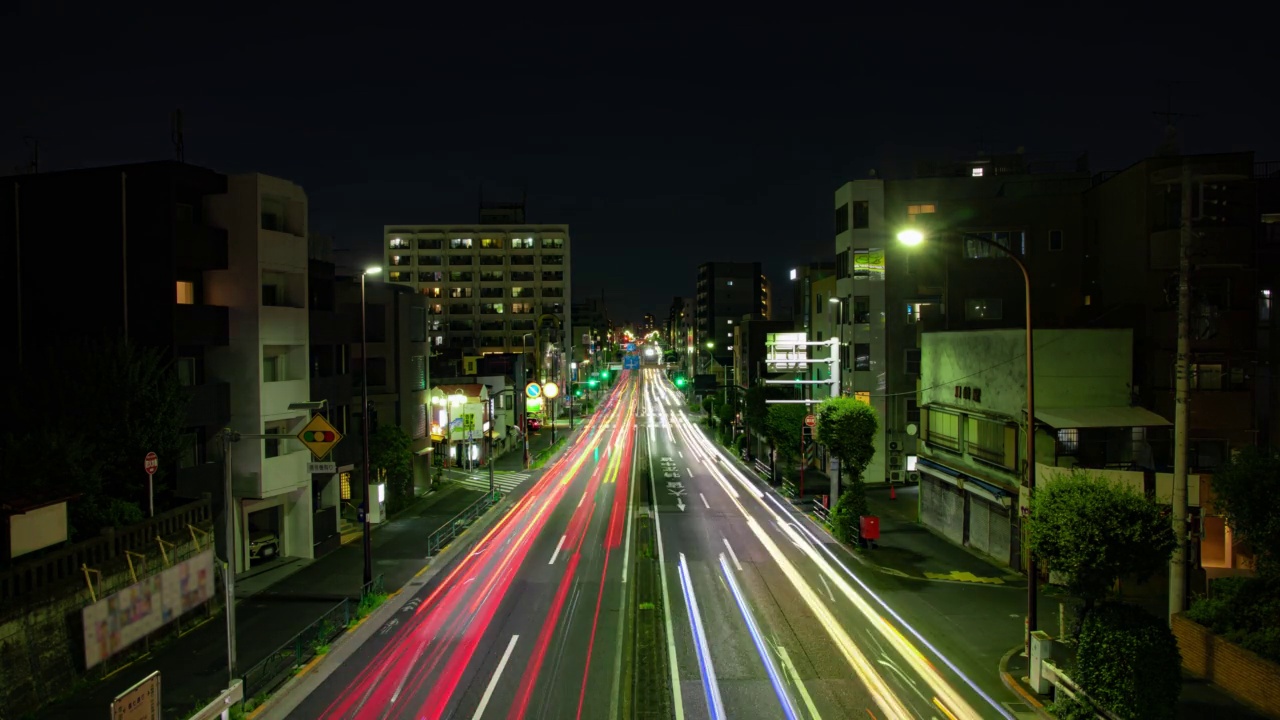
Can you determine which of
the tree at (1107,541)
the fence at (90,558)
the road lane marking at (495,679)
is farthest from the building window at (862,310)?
the fence at (90,558)

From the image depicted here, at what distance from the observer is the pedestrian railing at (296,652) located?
15438 millimetres

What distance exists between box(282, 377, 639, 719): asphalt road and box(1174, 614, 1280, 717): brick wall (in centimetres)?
1189

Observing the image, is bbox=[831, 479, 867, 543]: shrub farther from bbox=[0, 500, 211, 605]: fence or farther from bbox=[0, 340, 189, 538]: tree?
bbox=[0, 340, 189, 538]: tree

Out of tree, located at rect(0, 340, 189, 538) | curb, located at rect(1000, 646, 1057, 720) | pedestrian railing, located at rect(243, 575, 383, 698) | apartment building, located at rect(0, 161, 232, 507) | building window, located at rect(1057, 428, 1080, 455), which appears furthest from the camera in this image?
apartment building, located at rect(0, 161, 232, 507)

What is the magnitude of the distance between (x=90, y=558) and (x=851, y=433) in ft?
81.6

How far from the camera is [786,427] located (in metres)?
44.4

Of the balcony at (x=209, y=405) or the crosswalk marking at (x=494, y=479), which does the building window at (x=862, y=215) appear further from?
the balcony at (x=209, y=405)

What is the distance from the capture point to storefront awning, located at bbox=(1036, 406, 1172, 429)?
2269 cm

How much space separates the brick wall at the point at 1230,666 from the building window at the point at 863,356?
31431 millimetres

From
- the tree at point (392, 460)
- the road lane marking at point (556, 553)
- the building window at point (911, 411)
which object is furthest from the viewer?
the building window at point (911, 411)

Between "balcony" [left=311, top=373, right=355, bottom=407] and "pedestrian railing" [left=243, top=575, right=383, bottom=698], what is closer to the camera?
"pedestrian railing" [left=243, top=575, right=383, bottom=698]

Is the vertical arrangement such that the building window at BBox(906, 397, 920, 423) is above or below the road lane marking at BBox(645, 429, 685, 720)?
above

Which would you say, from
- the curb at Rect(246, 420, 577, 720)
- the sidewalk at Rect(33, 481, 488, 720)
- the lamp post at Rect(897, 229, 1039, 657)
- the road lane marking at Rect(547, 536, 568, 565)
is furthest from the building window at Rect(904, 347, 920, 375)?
the lamp post at Rect(897, 229, 1039, 657)

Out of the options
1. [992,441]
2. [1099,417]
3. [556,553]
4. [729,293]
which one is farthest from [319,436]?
[729,293]
